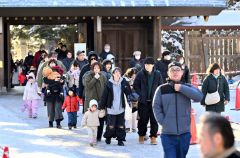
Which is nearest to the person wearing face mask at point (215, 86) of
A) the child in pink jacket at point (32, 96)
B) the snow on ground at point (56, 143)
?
the snow on ground at point (56, 143)

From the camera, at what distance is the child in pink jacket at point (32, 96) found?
1438cm

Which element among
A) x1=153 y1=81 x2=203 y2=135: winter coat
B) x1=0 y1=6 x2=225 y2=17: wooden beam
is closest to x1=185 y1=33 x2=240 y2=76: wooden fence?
x1=0 y1=6 x2=225 y2=17: wooden beam

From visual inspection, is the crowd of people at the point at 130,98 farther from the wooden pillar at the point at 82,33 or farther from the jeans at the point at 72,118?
the wooden pillar at the point at 82,33

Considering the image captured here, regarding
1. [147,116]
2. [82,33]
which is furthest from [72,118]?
[82,33]

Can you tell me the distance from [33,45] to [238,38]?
68.0ft

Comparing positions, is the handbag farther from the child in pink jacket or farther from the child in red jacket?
the child in pink jacket

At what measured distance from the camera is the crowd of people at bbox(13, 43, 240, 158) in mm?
7316

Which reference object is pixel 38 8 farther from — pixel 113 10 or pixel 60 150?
pixel 60 150

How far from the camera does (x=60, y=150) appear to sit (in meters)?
10.1

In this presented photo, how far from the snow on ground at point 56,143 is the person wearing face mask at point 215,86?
32.6 inches

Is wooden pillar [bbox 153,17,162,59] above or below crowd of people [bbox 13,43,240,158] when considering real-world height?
above

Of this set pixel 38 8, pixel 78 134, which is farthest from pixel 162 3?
pixel 78 134

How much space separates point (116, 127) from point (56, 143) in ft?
4.05

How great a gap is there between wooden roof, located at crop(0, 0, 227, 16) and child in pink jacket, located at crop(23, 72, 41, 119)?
17.9 feet
